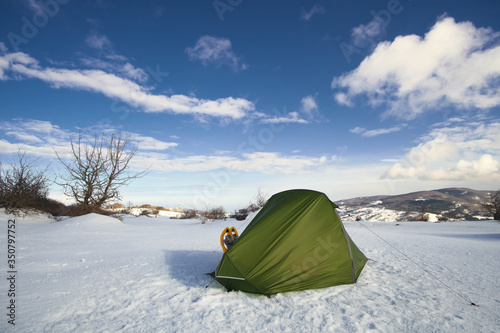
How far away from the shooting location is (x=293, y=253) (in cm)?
385

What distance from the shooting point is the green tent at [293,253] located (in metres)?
3.69

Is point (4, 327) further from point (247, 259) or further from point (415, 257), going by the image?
point (415, 257)

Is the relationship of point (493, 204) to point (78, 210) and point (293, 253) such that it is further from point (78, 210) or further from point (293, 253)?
point (78, 210)

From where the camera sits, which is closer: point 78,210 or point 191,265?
point 191,265

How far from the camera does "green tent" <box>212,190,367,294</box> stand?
12.1 feet

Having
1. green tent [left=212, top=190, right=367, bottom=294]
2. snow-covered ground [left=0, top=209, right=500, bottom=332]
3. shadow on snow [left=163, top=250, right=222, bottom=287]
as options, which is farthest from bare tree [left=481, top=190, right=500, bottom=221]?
shadow on snow [left=163, top=250, right=222, bottom=287]

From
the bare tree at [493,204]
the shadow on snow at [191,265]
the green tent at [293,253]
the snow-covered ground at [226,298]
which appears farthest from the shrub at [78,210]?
the bare tree at [493,204]

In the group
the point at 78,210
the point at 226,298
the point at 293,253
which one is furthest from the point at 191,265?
the point at 78,210

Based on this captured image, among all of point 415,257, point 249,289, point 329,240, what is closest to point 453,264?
point 415,257

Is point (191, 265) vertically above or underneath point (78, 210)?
underneath

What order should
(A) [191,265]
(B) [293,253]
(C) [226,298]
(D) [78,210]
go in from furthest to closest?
(D) [78,210] < (A) [191,265] < (B) [293,253] < (C) [226,298]

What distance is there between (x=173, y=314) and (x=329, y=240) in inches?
111

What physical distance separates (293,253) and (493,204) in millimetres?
17143

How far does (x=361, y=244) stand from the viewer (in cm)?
774
